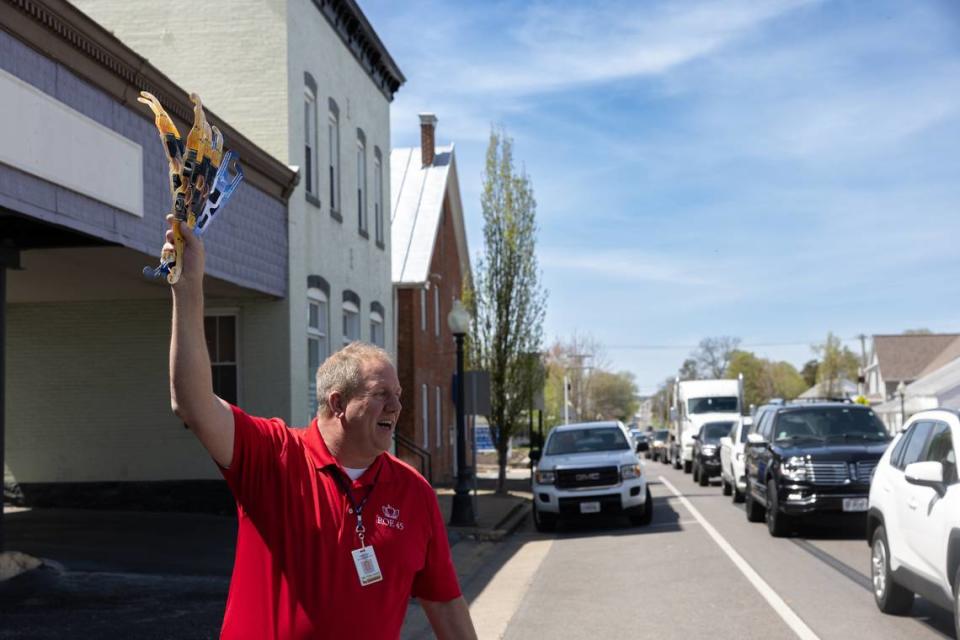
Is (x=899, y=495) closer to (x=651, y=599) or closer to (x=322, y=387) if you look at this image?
(x=651, y=599)

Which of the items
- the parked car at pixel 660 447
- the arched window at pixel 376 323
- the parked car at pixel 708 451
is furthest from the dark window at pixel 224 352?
the parked car at pixel 660 447

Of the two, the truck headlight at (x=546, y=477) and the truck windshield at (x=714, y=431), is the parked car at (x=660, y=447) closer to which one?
the truck windshield at (x=714, y=431)

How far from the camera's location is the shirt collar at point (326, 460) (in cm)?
363

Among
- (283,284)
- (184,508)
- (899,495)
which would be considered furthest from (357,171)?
(899,495)

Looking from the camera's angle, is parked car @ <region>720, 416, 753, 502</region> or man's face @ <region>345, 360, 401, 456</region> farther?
parked car @ <region>720, 416, 753, 502</region>

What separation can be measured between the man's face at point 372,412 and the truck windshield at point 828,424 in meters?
14.8

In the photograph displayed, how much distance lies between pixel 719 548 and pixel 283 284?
7.42 m

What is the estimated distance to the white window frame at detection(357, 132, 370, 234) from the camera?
23.2 meters

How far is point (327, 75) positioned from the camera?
2038 centimetres

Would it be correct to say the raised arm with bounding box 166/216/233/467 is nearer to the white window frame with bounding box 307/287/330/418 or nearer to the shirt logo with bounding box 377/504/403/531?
the shirt logo with bounding box 377/504/403/531

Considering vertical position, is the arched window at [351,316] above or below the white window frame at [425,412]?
above

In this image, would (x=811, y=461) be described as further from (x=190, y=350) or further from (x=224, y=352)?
(x=190, y=350)

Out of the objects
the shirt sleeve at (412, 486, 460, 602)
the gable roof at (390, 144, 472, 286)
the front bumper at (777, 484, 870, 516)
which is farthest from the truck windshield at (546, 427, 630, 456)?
the shirt sleeve at (412, 486, 460, 602)

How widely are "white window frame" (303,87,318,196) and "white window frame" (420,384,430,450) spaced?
11283 millimetres
